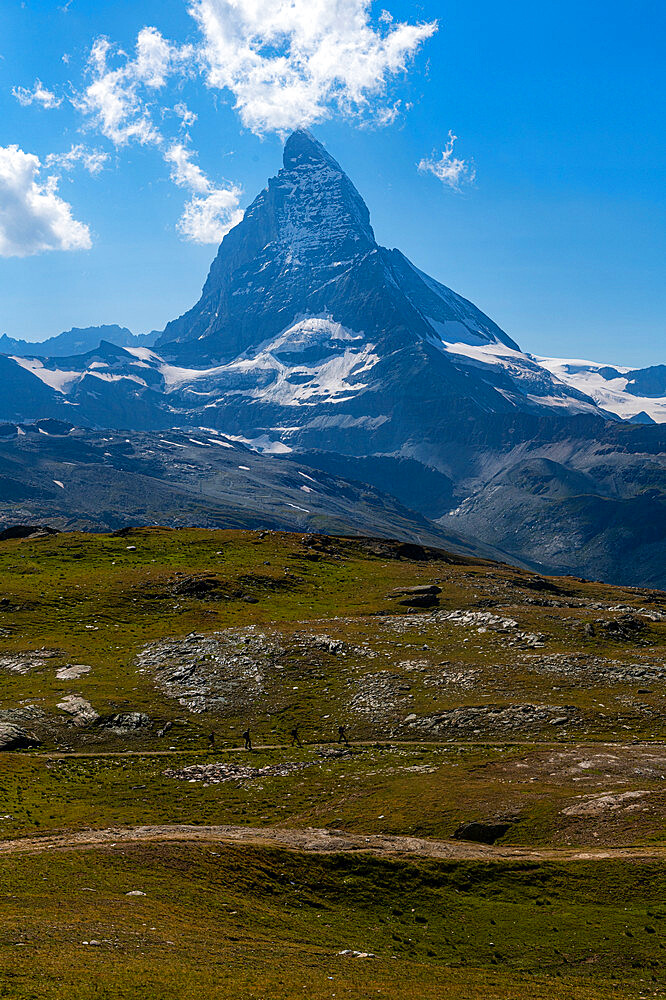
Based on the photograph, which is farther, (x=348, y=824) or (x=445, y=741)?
(x=445, y=741)

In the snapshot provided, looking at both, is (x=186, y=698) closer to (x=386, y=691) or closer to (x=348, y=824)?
(x=386, y=691)

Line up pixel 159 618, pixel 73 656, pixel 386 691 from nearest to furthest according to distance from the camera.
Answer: pixel 386 691, pixel 73 656, pixel 159 618

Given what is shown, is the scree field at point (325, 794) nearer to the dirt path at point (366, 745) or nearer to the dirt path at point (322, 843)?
the dirt path at point (322, 843)

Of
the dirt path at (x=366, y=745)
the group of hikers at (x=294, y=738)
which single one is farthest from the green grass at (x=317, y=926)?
the group of hikers at (x=294, y=738)

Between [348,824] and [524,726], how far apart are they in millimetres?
20831

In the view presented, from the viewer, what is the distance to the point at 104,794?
46.8 m

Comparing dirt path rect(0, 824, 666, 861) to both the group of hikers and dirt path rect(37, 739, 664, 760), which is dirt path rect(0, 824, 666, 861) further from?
the group of hikers

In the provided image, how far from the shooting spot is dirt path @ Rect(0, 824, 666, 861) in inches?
1415

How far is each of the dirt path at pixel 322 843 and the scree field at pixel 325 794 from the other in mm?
220

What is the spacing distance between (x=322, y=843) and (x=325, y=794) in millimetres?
8743

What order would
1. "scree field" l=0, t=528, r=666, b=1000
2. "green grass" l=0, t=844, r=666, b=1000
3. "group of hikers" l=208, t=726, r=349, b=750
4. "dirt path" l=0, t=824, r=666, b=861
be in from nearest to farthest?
1. "green grass" l=0, t=844, r=666, b=1000
2. "scree field" l=0, t=528, r=666, b=1000
3. "dirt path" l=0, t=824, r=666, b=861
4. "group of hikers" l=208, t=726, r=349, b=750

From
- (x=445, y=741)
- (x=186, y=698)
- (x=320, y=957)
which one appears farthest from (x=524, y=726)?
(x=320, y=957)

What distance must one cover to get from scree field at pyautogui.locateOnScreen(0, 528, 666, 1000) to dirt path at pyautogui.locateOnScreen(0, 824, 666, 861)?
22 centimetres

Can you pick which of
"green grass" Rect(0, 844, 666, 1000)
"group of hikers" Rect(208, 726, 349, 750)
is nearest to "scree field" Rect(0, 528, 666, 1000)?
"green grass" Rect(0, 844, 666, 1000)
